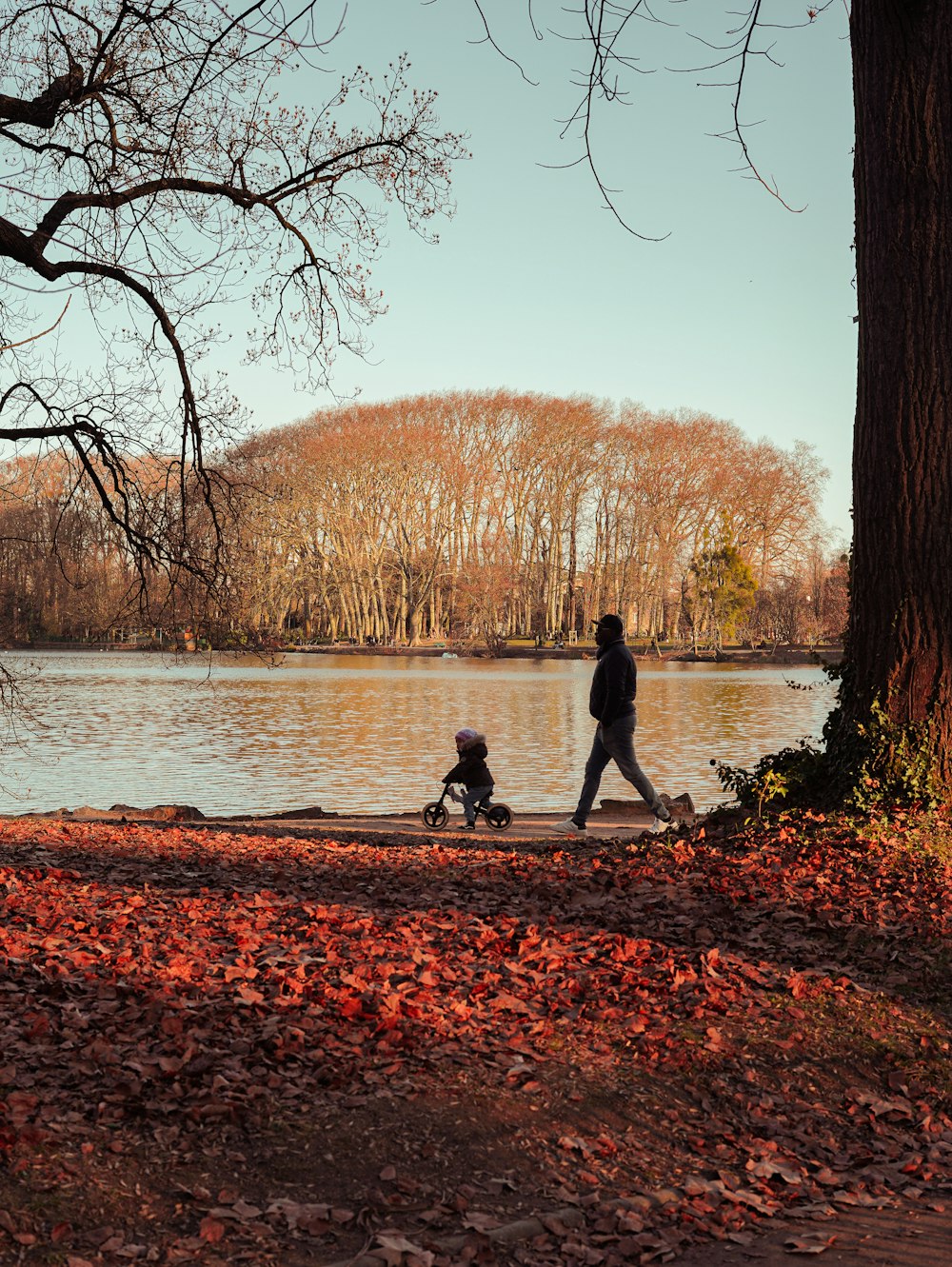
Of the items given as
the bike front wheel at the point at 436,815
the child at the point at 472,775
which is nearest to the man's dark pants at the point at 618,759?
the child at the point at 472,775

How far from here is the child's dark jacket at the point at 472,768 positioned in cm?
1336

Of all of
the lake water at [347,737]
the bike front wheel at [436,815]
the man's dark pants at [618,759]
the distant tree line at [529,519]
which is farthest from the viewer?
the distant tree line at [529,519]

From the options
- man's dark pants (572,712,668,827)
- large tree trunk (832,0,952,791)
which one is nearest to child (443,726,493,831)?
man's dark pants (572,712,668,827)

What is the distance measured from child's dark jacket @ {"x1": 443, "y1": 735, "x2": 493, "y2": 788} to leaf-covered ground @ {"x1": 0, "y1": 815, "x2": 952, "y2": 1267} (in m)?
5.29

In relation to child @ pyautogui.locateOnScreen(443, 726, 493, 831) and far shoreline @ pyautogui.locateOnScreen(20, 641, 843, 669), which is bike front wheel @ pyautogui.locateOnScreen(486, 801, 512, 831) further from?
far shoreline @ pyautogui.locateOnScreen(20, 641, 843, 669)

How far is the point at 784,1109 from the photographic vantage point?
202 inches

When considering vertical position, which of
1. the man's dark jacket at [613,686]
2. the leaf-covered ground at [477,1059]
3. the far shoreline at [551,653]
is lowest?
the leaf-covered ground at [477,1059]

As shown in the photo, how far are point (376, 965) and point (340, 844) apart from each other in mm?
5446

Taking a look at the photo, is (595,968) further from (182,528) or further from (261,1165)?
(182,528)

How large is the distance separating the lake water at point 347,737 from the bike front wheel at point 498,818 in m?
3.66

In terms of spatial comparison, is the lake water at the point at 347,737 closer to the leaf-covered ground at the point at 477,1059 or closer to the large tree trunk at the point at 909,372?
the large tree trunk at the point at 909,372

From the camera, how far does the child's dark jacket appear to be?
1336cm

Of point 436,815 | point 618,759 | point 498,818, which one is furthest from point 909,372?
point 436,815

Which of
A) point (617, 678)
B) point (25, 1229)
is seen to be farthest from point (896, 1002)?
point (617, 678)
